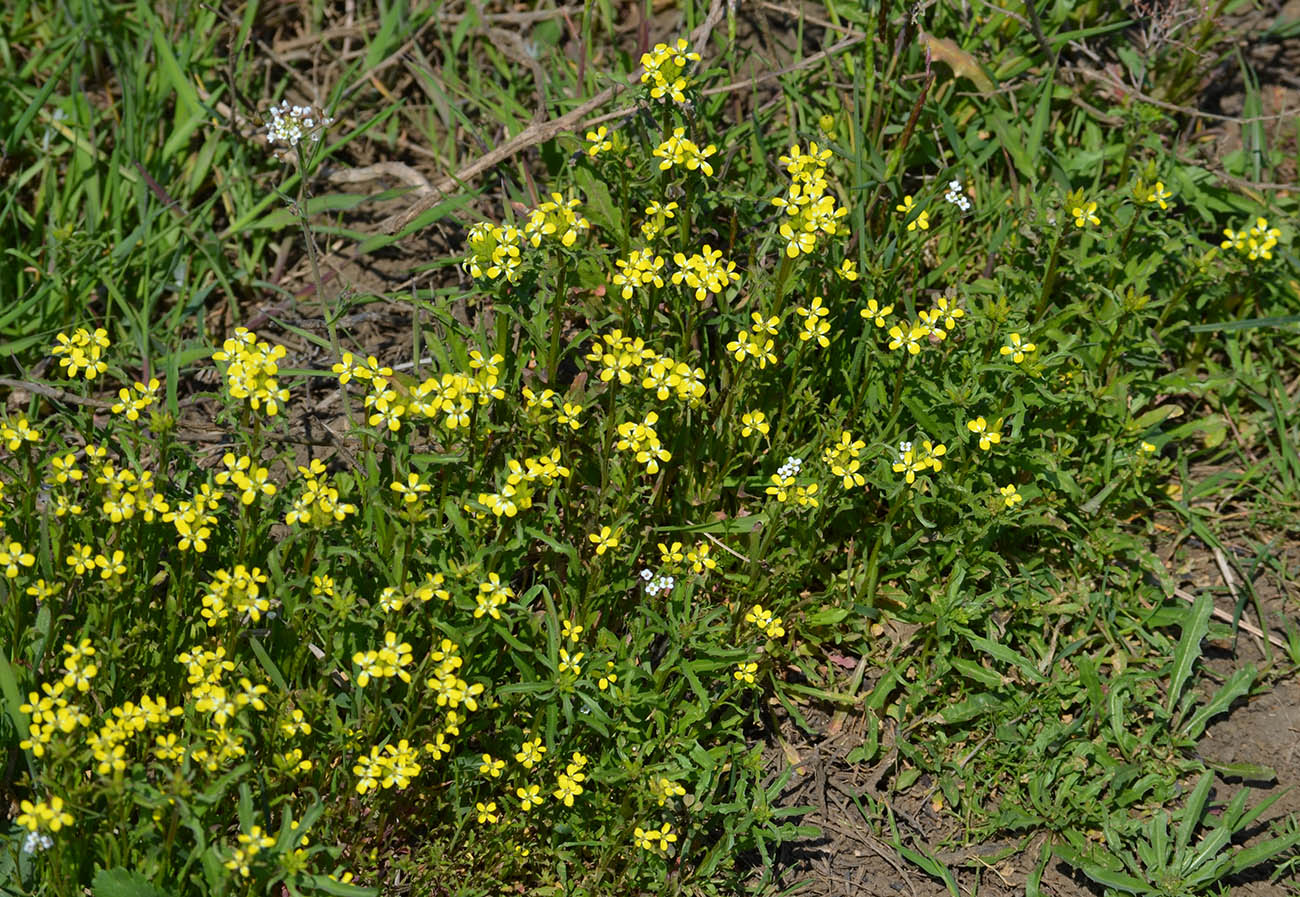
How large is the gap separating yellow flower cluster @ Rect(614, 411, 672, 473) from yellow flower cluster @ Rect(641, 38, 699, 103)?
1.01 meters

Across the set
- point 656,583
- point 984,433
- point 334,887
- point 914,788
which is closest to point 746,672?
point 656,583

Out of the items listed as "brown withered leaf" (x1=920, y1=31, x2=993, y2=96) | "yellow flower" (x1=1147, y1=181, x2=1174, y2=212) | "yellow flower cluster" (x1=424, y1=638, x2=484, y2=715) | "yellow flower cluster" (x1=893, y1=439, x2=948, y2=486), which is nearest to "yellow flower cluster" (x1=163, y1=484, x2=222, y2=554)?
"yellow flower cluster" (x1=424, y1=638, x2=484, y2=715)

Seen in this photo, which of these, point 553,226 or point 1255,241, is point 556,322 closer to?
point 553,226

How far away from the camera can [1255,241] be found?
4.42 metres

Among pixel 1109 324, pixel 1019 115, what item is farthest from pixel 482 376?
pixel 1019 115

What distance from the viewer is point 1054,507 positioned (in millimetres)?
3959

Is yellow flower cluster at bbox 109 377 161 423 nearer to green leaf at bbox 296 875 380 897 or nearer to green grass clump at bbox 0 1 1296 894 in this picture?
green grass clump at bbox 0 1 1296 894

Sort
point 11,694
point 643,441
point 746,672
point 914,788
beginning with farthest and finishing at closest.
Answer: point 914,788
point 746,672
point 643,441
point 11,694

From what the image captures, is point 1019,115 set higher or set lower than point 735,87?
lower

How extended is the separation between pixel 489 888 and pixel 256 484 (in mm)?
1258

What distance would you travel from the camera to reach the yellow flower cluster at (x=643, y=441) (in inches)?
127

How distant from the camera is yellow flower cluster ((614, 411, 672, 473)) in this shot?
322 centimetres

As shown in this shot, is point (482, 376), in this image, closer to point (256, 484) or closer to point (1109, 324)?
point (256, 484)

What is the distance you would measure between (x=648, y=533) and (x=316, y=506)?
3.75ft
